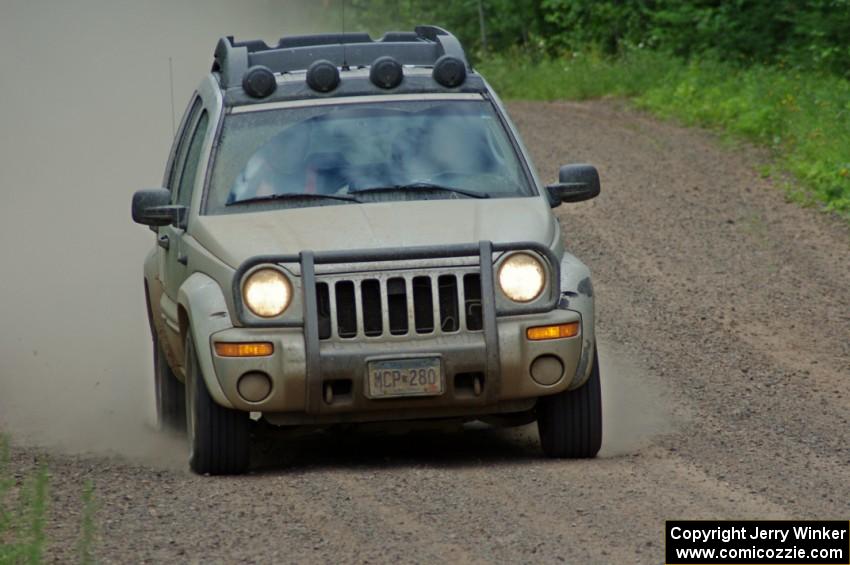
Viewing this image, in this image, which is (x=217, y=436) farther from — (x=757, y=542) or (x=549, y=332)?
(x=757, y=542)

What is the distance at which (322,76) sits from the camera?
28.5 ft

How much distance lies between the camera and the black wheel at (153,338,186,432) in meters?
9.73

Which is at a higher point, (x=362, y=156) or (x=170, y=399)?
(x=362, y=156)

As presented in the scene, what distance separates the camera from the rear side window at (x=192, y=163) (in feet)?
28.8

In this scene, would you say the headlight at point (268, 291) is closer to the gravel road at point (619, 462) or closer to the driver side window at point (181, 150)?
the gravel road at point (619, 462)

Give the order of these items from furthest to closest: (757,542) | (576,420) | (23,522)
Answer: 1. (576,420)
2. (23,522)
3. (757,542)

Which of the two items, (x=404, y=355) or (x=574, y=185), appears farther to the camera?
(x=574, y=185)

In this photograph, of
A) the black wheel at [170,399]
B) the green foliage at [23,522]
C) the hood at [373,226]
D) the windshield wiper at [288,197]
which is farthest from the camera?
the black wheel at [170,399]

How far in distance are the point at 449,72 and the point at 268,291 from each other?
6.09ft

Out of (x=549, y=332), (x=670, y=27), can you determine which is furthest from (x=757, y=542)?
(x=670, y=27)

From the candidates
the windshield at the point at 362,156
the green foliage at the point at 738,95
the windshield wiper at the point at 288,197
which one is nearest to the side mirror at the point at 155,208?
the windshield at the point at 362,156

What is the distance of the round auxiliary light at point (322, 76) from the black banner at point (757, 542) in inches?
132

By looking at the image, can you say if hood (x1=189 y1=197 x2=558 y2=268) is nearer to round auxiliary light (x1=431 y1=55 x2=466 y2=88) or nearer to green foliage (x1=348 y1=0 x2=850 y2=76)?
round auxiliary light (x1=431 y1=55 x2=466 y2=88)

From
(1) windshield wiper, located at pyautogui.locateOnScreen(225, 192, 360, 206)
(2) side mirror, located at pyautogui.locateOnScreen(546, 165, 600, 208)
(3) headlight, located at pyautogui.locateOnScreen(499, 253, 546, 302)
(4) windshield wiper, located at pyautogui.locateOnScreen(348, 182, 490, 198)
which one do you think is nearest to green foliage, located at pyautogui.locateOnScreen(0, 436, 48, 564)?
(1) windshield wiper, located at pyautogui.locateOnScreen(225, 192, 360, 206)
